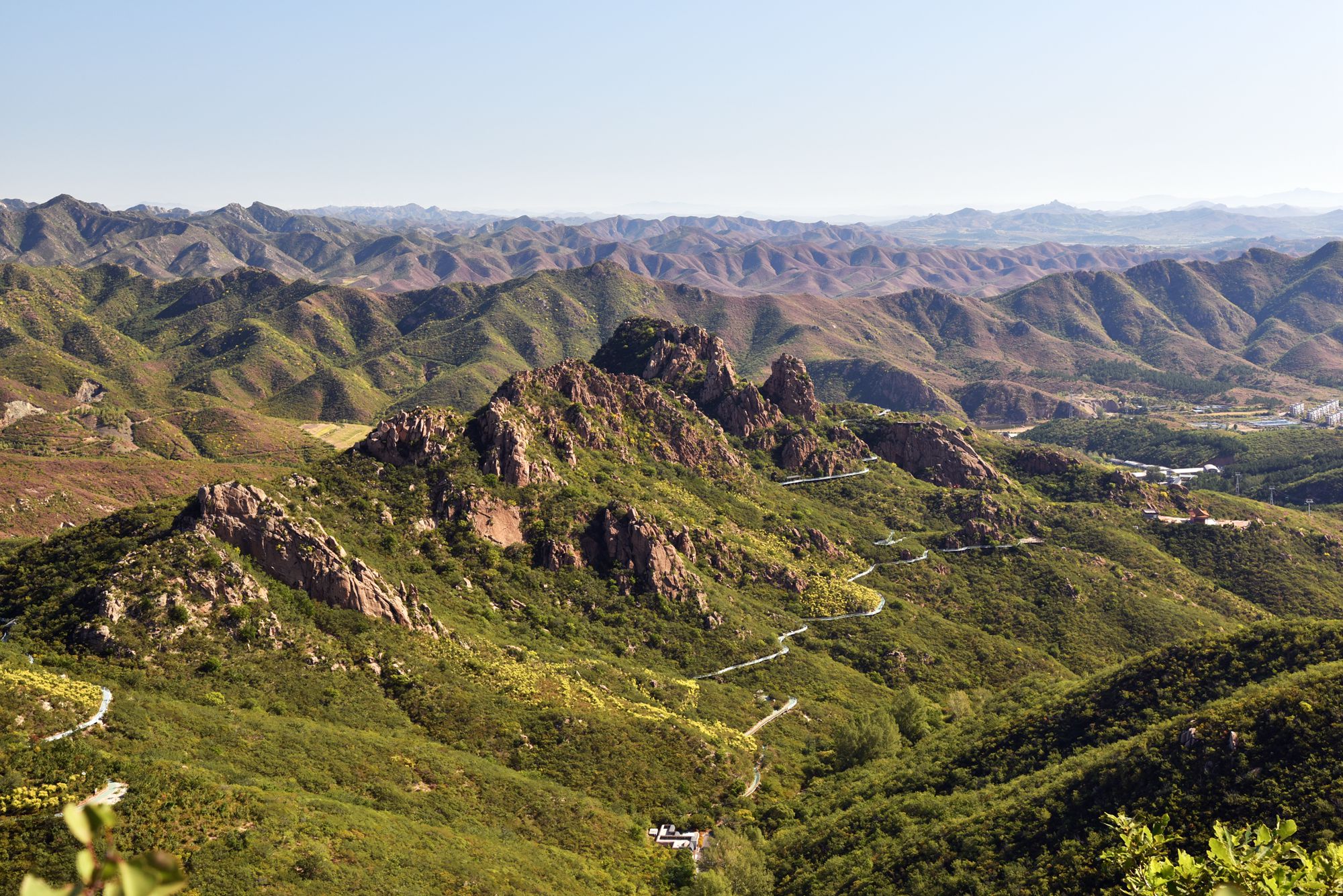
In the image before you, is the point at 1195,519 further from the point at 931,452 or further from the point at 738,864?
the point at 738,864

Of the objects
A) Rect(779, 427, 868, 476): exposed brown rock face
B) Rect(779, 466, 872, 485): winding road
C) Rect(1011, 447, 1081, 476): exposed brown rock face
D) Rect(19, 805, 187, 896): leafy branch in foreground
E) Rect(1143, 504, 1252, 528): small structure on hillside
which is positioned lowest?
Rect(1143, 504, 1252, 528): small structure on hillside

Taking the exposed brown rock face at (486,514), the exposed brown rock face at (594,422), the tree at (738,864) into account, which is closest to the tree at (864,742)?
the tree at (738,864)

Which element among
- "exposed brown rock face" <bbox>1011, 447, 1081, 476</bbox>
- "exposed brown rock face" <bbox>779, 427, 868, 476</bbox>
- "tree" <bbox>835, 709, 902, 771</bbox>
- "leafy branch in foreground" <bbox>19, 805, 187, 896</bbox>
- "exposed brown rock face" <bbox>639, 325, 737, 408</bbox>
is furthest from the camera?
"exposed brown rock face" <bbox>1011, 447, 1081, 476</bbox>

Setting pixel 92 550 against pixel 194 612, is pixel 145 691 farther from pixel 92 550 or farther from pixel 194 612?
pixel 92 550

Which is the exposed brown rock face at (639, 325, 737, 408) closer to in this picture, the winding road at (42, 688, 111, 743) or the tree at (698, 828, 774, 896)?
the tree at (698, 828, 774, 896)

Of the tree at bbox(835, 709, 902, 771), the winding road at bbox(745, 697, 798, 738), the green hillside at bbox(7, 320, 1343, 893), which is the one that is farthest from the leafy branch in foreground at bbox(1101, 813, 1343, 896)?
the winding road at bbox(745, 697, 798, 738)

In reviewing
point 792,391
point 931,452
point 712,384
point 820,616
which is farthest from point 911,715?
point 712,384

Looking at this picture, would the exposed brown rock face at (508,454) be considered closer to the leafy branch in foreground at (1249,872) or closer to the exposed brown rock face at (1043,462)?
the leafy branch in foreground at (1249,872)
